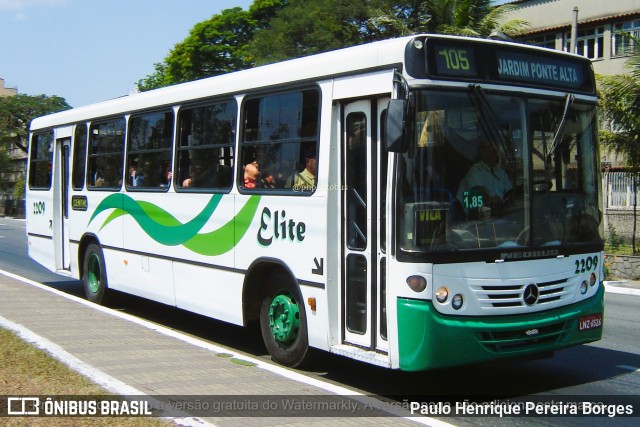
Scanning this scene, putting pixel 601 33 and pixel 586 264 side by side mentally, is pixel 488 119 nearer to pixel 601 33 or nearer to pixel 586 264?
pixel 586 264

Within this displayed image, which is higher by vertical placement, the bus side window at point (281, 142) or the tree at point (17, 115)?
the tree at point (17, 115)

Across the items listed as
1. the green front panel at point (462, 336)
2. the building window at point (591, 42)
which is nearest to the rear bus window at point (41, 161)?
Answer: the green front panel at point (462, 336)

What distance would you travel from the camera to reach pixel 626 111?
1923 cm

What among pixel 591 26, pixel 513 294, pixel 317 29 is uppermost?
pixel 591 26

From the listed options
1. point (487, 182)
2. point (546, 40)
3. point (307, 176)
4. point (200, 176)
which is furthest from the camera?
point (546, 40)

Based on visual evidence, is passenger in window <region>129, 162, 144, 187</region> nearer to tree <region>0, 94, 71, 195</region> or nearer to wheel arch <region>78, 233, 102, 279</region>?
wheel arch <region>78, 233, 102, 279</region>

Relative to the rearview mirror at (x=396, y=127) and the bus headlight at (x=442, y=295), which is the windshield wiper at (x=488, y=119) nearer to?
the rearview mirror at (x=396, y=127)

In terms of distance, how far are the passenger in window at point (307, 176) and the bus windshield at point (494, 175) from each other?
4.60 feet

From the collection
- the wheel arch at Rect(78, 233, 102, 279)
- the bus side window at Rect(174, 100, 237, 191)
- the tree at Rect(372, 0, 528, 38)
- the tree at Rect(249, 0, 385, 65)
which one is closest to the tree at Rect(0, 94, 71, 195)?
the tree at Rect(249, 0, 385, 65)

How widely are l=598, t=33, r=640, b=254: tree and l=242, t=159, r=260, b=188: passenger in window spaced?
1329 centimetres

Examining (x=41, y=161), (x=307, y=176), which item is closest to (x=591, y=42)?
(x=41, y=161)

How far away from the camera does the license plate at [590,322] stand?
736 cm

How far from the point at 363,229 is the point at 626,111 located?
47.3 feet

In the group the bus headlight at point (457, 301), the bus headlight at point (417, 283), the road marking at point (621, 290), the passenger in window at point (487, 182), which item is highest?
the passenger in window at point (487, 182)
